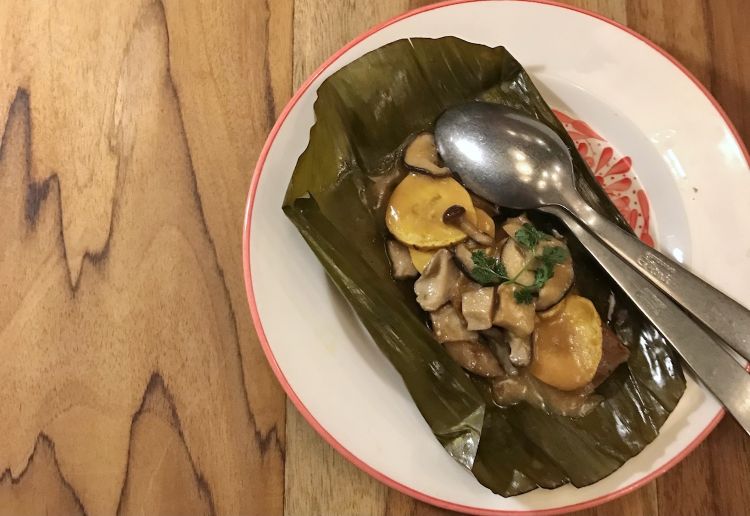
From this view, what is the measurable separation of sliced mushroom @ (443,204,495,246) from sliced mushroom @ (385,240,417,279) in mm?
137

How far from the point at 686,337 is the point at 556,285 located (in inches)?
13.4

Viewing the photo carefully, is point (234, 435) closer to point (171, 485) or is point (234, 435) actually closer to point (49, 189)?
point (171, 485)

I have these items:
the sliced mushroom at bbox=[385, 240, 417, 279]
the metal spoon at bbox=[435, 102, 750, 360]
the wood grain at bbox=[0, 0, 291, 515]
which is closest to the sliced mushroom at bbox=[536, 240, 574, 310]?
the metal spoon at bbox=[435, 102, 750, 360]

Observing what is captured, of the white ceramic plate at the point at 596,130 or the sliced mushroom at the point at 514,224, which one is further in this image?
the sliced mushroom at the point at 514,224

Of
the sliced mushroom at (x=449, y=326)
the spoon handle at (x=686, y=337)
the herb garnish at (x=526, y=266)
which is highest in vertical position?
the herb garnish at (x=526, y=266)

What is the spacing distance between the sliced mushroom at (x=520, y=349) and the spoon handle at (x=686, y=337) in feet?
0.93

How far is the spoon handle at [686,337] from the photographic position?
161cm

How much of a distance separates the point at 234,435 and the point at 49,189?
2.79ft

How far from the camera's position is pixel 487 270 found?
5.63 ft

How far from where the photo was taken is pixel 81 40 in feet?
6.33

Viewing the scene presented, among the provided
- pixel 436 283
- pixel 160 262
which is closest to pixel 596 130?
pixel 436 283

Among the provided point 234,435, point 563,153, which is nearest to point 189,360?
point 234,435

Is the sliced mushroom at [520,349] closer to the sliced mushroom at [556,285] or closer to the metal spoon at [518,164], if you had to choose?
the sliced mushroom at [556,285]

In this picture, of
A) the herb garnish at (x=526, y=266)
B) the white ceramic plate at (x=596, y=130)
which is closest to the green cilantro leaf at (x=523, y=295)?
the herb garnish at (x=526, y=266)
